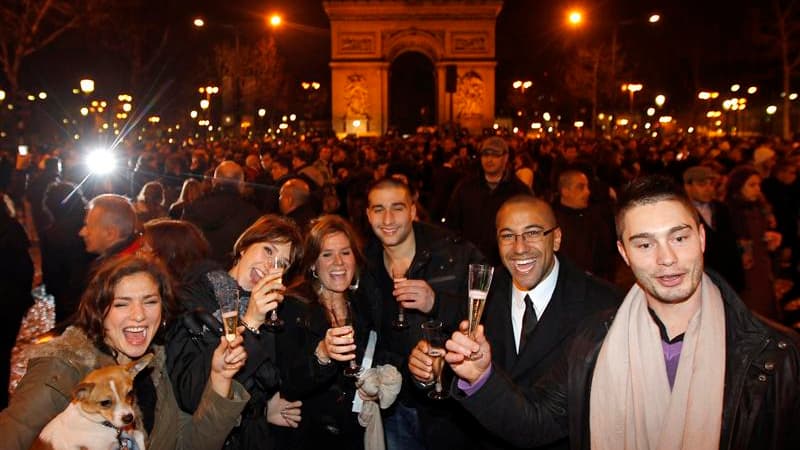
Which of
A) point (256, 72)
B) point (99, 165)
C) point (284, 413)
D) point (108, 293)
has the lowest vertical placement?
point (284, 413)

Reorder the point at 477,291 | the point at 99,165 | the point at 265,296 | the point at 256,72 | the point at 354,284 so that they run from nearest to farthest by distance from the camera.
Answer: the point at 477,291 → the point at 265,296 → the point at 354,284 → the point at 99,165 → the point at 256,72

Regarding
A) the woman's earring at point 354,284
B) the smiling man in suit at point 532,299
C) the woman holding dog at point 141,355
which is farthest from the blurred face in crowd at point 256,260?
the smiling man in suit at point 532,299

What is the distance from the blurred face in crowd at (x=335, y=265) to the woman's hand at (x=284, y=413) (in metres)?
0.75

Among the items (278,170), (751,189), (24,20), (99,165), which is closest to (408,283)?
(751,189)

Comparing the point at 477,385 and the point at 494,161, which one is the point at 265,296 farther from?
the point at 494,161

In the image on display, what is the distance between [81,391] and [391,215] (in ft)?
8.80

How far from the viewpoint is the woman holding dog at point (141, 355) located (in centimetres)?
350

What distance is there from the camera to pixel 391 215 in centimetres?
548

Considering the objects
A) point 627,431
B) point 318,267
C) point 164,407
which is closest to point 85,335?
point 164,407

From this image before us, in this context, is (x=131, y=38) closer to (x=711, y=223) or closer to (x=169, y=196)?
(x=169, y=196)

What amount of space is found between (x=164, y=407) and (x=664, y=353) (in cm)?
228

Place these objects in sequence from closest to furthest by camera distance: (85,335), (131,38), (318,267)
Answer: (85,335) < (318,267) < (131,38)

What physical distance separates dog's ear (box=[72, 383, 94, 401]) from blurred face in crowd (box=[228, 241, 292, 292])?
1.47 meters

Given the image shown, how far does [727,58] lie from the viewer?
5406 cm
